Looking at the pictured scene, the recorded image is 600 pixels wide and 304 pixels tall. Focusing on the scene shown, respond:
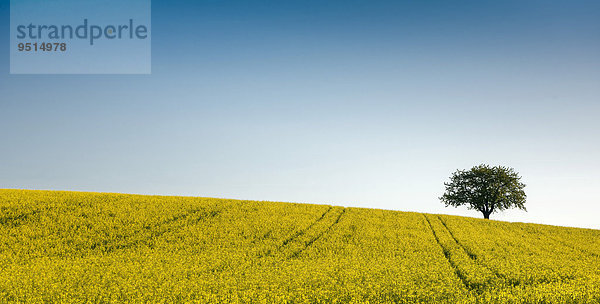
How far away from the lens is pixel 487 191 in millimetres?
58250

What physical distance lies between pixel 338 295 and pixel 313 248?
1003cm

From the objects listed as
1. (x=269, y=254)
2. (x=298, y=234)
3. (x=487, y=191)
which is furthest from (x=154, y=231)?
(x=487, y=191)

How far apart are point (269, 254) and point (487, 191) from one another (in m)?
47.7

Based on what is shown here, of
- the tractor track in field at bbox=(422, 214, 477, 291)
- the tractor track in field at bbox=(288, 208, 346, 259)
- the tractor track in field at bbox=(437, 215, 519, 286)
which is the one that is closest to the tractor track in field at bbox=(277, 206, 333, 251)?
the tractor track in field at bbox=(288, 208, 346, 259)

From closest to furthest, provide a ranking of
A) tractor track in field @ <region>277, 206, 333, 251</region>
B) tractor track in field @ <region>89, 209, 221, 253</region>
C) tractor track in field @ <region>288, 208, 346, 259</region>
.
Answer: tractor track in field @ <region>288, 208, 346, 259</region>, tractor track in field @ <region>89, 209, 221, 253</region>, tractor track in field @ <region>277, 206, 333, 251</region>

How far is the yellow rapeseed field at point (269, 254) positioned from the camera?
14.8 meters

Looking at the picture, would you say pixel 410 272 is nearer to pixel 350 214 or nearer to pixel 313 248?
pixel 313 248

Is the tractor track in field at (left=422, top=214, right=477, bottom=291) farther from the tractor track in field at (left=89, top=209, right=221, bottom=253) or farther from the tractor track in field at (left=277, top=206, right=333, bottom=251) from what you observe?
the tractor track in field at (left=89, top=209, right=221, bottom=253)

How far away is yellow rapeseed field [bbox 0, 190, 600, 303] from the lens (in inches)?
582

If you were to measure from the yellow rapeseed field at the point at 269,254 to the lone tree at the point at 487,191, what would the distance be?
61.5ft

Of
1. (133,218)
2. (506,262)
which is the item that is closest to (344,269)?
(506,262)

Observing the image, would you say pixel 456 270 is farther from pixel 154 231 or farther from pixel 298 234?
pixel 154 231

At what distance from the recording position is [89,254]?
22.3m

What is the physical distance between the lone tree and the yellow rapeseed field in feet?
61.5
